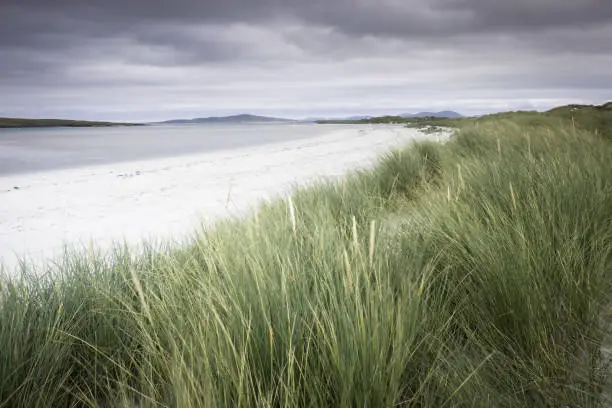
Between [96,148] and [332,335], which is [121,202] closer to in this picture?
[332,335]

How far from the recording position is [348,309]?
140 cm

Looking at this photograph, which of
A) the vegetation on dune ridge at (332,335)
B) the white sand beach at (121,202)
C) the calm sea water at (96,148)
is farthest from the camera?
the calm sea water at (96,148)

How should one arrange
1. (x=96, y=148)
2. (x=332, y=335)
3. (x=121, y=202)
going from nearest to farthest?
1. (x=332, y=335)
2. (x=121, y=202)
3. (x=96, y=148)

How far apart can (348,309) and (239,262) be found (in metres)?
0.64

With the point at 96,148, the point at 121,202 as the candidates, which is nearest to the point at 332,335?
the point at 121,202

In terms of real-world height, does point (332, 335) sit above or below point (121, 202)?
above

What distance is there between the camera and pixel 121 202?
724 centimetres

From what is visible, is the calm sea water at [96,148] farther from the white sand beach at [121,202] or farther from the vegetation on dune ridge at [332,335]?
the vegetation on dune ridge at [332,335]

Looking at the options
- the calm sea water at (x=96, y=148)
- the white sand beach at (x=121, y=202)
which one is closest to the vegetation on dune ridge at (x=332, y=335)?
the white sand beach at (x=121, y=202)

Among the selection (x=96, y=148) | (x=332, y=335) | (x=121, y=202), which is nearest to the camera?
(x=332, y=335)

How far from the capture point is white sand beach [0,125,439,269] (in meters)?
4.88

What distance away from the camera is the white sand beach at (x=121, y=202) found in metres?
4.88

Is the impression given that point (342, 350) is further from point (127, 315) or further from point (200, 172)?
point (200, 172)

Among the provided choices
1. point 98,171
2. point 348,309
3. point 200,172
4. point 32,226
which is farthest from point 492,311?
point 98,171
